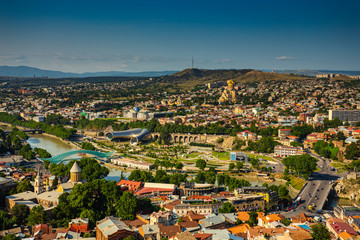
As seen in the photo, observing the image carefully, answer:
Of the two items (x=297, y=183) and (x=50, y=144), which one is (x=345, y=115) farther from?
(x=50, y=144)

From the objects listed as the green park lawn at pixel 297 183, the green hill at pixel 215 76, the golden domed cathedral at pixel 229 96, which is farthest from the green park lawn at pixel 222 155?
the green hill at pixel 215 76

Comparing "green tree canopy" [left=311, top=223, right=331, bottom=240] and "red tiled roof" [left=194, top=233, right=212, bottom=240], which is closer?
"red tiled roof" [left=194, top=233, right=212, bottom=240]

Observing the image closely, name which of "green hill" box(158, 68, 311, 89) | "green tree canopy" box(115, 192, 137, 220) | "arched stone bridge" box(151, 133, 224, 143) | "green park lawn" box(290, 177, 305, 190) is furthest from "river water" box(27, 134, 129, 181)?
"green hill" box(158, 68, 311, 89)

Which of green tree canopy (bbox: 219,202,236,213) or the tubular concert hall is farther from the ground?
green tree canopy (bbox: 219,202,236,213)

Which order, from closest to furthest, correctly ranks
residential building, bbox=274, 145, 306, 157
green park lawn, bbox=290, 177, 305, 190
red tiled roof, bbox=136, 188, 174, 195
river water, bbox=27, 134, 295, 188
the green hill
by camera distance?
red tiled roof, bbox=136, 188, 174, 195 → green park lawn, bbox=290, 177, 305, 190 → residential building, bbox=274, 145, 306, 157 → river water, bbox=27, 134, 295, 188 → the green hill

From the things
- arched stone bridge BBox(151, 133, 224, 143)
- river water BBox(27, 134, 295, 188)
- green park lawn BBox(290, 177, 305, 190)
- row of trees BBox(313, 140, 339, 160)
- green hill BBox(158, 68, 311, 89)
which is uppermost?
green hill BBox(158, 68, 311, 89)

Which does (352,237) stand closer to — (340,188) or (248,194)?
(248,194)

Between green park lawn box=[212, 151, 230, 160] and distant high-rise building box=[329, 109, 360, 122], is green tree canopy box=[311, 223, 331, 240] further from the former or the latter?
distant high-rise building box=[329, 109, 360, 122]

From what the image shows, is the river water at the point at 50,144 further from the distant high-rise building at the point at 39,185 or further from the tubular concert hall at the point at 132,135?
the distant high-rise building at the point at 39,185
